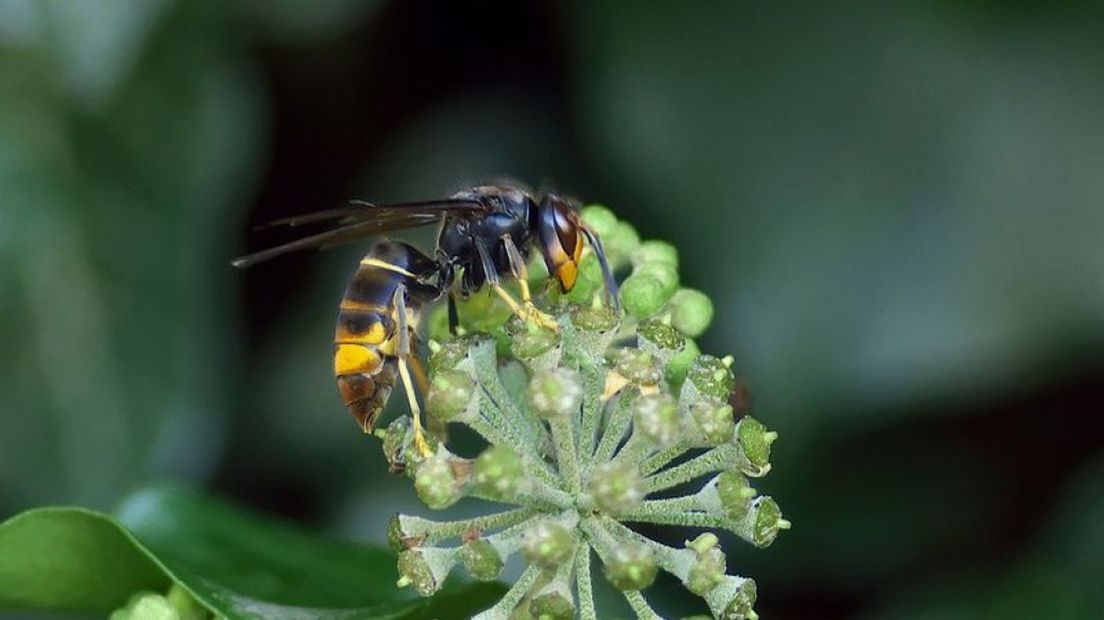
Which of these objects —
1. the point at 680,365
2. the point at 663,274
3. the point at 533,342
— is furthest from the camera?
the point at 663,274

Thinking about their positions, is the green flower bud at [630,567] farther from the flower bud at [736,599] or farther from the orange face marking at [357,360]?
the orange face marking at [357,360]

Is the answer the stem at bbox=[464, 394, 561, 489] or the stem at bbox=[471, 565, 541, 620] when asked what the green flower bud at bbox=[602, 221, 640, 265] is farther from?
the stem at bbox=[471, 565, 541, 620]

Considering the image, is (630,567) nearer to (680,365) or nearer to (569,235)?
(680,365)

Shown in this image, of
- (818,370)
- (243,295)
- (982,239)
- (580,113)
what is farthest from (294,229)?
(982,239)

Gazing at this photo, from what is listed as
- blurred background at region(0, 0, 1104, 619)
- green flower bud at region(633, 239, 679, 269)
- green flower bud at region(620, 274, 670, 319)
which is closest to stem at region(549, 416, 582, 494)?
green flower bud at region(620, 274, 670, 319)

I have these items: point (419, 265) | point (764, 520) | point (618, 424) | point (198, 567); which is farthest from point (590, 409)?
point (198, 567)

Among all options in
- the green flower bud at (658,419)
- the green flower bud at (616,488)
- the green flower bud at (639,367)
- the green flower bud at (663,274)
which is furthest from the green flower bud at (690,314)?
the green flower bud at (616,488)

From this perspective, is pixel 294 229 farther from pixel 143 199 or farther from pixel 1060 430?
pixel 1060 430
